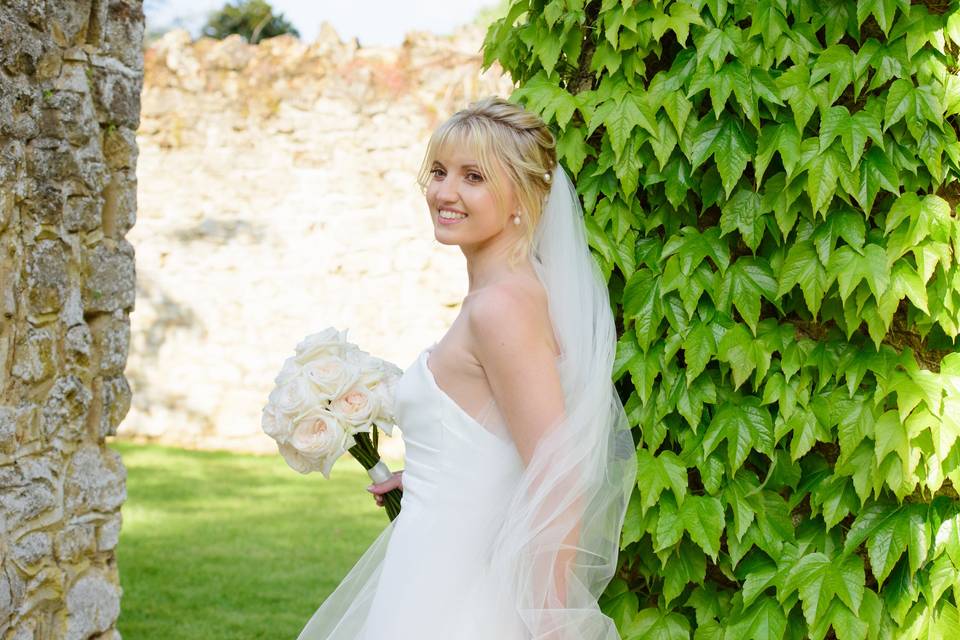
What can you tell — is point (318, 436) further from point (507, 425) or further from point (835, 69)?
point (835, 69)

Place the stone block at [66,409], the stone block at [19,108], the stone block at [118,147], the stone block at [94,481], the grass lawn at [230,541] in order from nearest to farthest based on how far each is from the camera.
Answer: the stone block at [19,108] → the stone block at [66,409] → the stone block at [94,481] → the stone block at [118,147] → the grass lawn at [230,541]

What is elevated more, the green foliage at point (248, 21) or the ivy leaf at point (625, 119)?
the ivy leaf at point (625, 119)

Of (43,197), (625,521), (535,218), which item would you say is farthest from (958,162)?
(43,197)

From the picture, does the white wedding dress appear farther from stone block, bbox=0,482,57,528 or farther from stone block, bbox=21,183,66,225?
stone block, bbox=21,183,66,225

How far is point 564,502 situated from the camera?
195 cm

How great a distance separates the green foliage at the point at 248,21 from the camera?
65.5 feet

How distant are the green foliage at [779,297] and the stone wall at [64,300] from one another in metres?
1.70

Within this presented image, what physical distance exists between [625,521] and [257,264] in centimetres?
786

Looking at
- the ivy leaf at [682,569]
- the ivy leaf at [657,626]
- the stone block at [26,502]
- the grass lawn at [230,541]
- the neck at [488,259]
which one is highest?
the neck at [488,259]

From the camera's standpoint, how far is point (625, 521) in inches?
90.3

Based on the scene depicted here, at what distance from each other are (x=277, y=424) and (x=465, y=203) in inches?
25.0

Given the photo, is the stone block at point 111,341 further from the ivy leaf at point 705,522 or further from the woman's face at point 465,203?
the ivy leaf at point 705,522

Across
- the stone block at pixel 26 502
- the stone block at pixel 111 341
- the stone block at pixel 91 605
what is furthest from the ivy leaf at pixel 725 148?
the stone block at pixel 91 605

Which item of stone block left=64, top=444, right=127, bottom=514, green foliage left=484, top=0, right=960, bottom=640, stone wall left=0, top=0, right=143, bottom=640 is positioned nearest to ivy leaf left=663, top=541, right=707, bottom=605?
green foliage left=484, top=0, right=960, bottom=640
